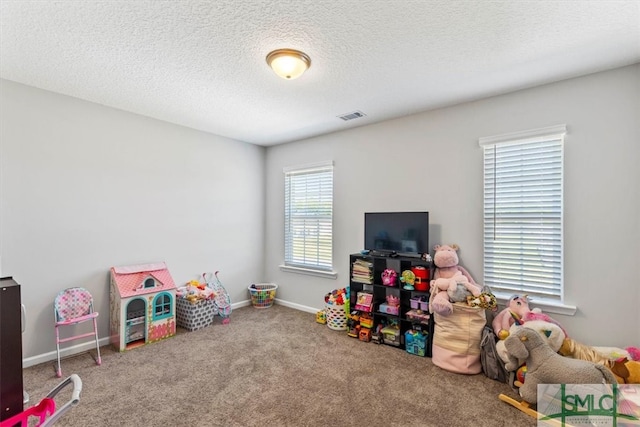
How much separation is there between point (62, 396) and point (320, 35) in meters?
3.40

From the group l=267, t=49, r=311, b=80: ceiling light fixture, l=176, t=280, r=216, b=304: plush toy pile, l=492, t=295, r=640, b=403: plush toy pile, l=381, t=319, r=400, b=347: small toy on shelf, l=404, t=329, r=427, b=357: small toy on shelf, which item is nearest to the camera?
l=492, t=295, r=640, b=403: plush toy pile

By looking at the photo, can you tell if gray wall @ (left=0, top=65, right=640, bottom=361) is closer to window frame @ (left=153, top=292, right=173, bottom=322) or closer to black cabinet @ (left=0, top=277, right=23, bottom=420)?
window frame @ (left=153, top=292, right=173, bottom=322)

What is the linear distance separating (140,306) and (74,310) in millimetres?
590

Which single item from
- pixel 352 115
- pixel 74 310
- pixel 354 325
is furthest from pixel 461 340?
pixel 74 310

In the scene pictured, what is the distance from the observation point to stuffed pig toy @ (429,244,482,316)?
2727mm

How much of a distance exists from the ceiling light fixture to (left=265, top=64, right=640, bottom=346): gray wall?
1743 mm

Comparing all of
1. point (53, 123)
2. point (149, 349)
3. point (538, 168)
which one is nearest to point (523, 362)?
point (538, 168)

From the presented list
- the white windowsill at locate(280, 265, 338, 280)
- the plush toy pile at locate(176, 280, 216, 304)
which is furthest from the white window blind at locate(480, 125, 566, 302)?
the plush toy pile at locate(176, 280, 216, 304)

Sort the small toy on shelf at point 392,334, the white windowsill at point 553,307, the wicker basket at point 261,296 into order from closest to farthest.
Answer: the white windowsill at point 553,307 → the small toy on shelf at point 392,334 → the wicker basket at point 261,296

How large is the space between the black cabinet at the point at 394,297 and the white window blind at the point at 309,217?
2.50 feet

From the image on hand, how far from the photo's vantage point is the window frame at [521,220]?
2.64 meters

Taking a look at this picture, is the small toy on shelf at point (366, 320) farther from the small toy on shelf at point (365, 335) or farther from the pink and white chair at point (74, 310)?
the pink and white chair at point (74, 310)

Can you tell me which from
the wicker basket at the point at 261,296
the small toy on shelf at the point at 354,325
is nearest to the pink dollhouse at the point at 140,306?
the wicker basket at the point at 261,296

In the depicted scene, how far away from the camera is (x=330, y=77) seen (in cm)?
264
